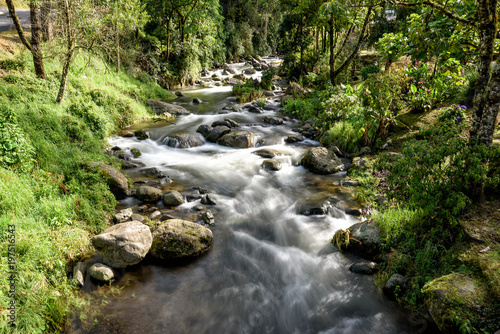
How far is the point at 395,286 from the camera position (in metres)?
4.73

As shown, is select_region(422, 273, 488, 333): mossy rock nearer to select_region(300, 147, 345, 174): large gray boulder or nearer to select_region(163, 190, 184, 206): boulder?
select_region(300, 147, 345, 174): large gray boulder

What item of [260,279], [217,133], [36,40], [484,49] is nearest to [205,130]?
[217,133]

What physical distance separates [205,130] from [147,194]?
6.09 metres

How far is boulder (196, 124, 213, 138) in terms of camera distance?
12.8m

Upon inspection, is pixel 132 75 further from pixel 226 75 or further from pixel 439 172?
pixel 439 172

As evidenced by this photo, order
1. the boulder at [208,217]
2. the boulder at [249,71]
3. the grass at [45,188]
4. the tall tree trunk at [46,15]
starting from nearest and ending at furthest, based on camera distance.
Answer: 1. the grass at [45,188]
2. the boulder at [208,217]
3. the tall tree trunk at [46,15]
4. the boulder at [249,71]

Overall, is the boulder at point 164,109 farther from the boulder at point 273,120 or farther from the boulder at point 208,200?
the boulder at point 208,200

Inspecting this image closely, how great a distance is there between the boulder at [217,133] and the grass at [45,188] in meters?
4.14

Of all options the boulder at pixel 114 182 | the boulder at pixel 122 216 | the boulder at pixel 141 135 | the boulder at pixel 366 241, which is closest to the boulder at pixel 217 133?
the boulder at pixel 141 135

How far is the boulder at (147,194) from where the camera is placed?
7324 mm

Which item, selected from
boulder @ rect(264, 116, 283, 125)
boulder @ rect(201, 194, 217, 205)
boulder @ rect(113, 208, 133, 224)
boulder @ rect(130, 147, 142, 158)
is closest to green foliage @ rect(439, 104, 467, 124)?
boulder @ rect(201, 194, 217, 205)

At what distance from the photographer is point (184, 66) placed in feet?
70.2

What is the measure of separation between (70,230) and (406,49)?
7149mm

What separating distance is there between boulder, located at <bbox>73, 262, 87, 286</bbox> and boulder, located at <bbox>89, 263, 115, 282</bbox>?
118 mm
